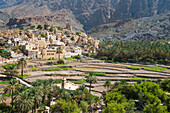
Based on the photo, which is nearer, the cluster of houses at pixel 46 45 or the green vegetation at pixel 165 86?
the green vegetation at pixel 165 86

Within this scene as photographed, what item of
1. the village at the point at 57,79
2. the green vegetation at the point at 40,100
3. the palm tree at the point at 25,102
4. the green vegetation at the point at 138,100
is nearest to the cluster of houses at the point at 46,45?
the village at the point at 57,79

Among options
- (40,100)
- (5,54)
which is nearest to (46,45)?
(5,54)

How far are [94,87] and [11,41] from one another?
65237mm

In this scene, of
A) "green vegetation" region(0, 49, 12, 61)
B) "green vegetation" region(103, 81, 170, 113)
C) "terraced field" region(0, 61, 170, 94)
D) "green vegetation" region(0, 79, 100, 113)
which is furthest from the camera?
"green vegetation" region(0, 49, 12, 61)

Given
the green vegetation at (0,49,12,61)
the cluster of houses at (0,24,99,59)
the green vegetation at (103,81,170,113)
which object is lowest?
the green vegetation at (103,81,170,113)

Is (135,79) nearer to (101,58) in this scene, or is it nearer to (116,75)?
(116,75)

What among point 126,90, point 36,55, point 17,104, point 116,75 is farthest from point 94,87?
point 36,55

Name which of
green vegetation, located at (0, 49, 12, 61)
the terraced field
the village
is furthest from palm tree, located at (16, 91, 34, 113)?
green vegetation, located at (0, 49, 12, 61)

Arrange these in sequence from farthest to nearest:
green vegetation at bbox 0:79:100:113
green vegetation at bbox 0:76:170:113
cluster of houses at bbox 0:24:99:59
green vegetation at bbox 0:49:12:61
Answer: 1. cluster of houses at bbox 0:24:99:59
2. green vegetation at bbox 0:49:12:61
3. green vegetation at bbox 0:76:170:113
4. green vegetation at bbox 0:79:100:113

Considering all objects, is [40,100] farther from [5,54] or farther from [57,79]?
[5,54]

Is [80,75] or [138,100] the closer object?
[138,100]

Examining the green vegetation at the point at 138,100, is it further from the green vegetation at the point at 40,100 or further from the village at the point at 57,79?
the green vegetation at the point at 40,100

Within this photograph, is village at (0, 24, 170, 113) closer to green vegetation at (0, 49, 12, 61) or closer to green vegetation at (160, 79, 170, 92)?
green vegetation at (0, 49, 12, 61)

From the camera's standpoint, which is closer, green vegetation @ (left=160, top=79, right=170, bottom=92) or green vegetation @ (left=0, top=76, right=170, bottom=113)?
green vegetation @ (left=0, top=76, right=170, bottom=113)
